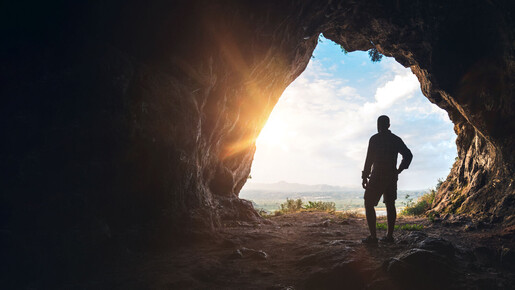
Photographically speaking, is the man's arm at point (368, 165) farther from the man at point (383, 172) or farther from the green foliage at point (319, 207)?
the green foliage at point (319, 207)

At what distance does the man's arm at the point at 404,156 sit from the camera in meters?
5.15

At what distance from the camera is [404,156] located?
5.26m

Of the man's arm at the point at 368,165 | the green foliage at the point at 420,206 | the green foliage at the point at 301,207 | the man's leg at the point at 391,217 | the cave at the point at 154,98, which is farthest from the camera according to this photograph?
the green foliage at the point at 301,207

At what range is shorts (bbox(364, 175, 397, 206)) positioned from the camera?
504 cm

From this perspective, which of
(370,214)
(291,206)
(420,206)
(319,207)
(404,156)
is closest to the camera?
(370,214)

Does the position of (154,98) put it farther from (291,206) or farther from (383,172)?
(291,206)

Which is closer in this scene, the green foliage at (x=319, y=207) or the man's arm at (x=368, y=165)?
the man's arm at (x=368, y=165)

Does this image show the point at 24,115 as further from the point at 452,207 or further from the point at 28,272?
the point at 452,207

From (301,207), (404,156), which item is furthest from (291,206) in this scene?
(404,156)

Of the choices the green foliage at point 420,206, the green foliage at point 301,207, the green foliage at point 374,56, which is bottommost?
the green foliage at point 301,207

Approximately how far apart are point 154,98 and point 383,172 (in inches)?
212

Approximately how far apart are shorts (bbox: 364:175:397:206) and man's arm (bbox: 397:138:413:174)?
285 mm

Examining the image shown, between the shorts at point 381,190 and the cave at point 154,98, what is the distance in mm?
3355

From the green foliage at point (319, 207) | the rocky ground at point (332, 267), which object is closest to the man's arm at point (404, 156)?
the rocky ground at point (332, 267)
